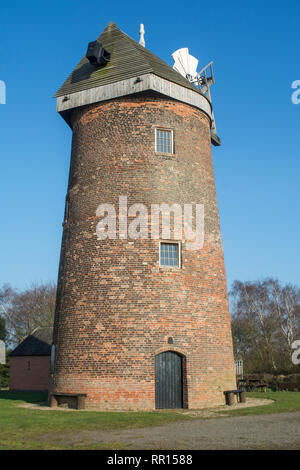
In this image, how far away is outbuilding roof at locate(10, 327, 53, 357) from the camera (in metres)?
37.0

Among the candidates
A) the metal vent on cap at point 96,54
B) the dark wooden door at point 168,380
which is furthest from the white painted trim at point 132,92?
the dark wooden door at point 168,380

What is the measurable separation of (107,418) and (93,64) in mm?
14068

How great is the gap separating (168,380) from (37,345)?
2481cm

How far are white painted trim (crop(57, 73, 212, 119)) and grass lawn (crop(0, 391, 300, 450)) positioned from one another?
11723mm

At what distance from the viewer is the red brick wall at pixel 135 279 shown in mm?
15508

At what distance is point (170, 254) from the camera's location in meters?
16.8

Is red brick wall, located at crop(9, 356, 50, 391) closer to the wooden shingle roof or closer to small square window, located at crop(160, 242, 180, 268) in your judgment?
small square window, located at crop(160, 242, 180, 268)

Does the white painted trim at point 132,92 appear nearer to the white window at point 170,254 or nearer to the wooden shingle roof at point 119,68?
the wooden shingle roof at point 119,68

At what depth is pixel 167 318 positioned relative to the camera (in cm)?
1584

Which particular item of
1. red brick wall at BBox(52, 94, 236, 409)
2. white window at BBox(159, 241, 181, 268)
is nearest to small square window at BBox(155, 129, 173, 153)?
red brick wall at BBox(52, 94, 236, 409)

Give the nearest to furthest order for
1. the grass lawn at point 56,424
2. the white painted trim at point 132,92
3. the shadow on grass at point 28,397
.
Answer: the grass lawn at point 56,424, the white painted trim at point 132,92, the shadow on grass at point 28,397

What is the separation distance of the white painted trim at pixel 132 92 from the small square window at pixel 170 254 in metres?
6.03

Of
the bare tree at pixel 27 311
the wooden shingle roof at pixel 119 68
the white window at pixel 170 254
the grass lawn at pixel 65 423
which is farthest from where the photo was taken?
the bare tree at pixel 27 311
